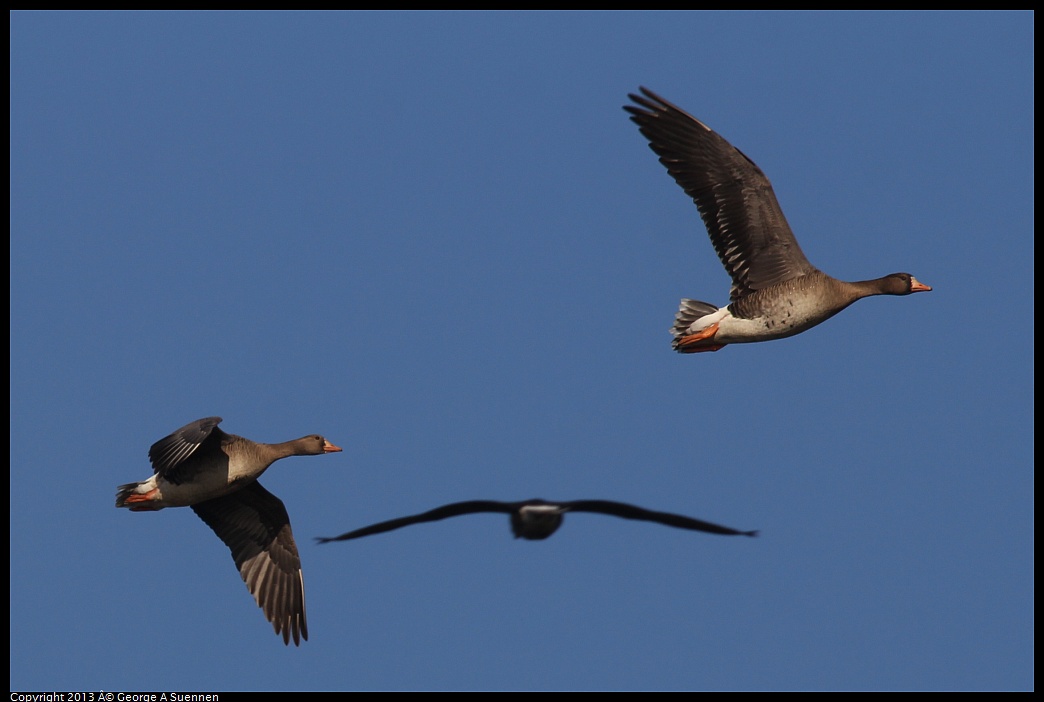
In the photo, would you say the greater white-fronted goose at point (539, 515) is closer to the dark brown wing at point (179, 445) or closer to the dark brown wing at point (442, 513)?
the dark brown wing at point (442, 513)

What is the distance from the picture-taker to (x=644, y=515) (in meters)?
10.0

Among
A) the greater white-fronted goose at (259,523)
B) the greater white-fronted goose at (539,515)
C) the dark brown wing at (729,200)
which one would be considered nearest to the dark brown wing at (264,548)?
the greater white-fronted goose at (259,523)

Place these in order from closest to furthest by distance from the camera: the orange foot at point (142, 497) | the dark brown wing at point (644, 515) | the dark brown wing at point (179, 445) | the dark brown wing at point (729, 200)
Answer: the dark brown wing at point (644, 515)
the dark brown wing at point (179, 445)
the orange foot at point (142, 497)
the dark brown wing at point (729, 200)

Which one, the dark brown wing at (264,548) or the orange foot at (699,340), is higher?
the orange foot at (699,340)

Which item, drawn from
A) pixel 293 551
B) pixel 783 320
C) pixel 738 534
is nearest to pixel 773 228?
pixel 783 320

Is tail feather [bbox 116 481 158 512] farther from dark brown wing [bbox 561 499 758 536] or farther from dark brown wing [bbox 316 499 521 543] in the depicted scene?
dark brown wing [bbox 561 499 758 536]

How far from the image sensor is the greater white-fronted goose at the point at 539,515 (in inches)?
395

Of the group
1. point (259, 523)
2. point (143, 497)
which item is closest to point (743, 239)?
point (259, 523)

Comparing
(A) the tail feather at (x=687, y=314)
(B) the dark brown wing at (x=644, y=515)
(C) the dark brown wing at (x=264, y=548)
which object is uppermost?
(A) the tail feather at (x=687, y=314)

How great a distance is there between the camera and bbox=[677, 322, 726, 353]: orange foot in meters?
15.4

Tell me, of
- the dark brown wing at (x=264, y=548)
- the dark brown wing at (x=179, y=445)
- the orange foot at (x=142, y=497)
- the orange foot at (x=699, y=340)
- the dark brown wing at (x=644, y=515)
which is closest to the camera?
the dark brown wing at (x=644, y=515)

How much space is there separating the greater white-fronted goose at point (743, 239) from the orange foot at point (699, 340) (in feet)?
0.04

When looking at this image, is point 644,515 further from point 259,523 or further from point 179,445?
point 259,523
